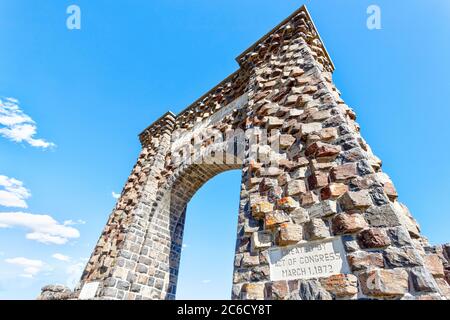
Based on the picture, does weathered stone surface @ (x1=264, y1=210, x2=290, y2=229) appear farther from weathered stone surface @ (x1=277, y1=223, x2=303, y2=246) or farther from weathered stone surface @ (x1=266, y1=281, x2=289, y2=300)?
weathered stone surface @ (x1=266, y1=281, x2=289, y2=300)

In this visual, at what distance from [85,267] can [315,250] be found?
5.82m

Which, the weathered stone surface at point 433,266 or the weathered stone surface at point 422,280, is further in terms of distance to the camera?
the weathered stone surface at point 433,266

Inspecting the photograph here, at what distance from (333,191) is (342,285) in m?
0.81

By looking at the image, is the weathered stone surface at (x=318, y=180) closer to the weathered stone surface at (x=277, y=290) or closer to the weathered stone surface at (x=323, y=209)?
the weathered stone surface at (x=323, y=209)

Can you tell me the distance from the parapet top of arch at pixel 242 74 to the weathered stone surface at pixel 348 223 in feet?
11.6

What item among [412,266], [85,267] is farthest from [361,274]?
[85,267]

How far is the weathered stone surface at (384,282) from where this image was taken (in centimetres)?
152

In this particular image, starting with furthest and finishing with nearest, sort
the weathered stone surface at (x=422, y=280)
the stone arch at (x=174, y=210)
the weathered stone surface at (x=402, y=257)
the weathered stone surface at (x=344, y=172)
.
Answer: the stone arch at (x=174, y=210) < the weathered stone surface at (x=344, y=172) < the weathered stone surface at (x=402, y=257) < the weathered stone surface at (x=422, y=280)

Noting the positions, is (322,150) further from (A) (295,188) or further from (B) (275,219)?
(B) (275,219)

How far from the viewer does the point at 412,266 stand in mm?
1562

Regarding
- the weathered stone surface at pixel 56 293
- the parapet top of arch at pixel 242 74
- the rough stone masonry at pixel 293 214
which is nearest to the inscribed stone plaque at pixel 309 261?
the rough stone masonry at pixel 293 214

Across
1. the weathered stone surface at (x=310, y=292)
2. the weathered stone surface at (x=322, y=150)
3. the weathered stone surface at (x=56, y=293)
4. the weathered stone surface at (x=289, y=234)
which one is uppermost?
the weathered stone surface at (x=322, y=150)
